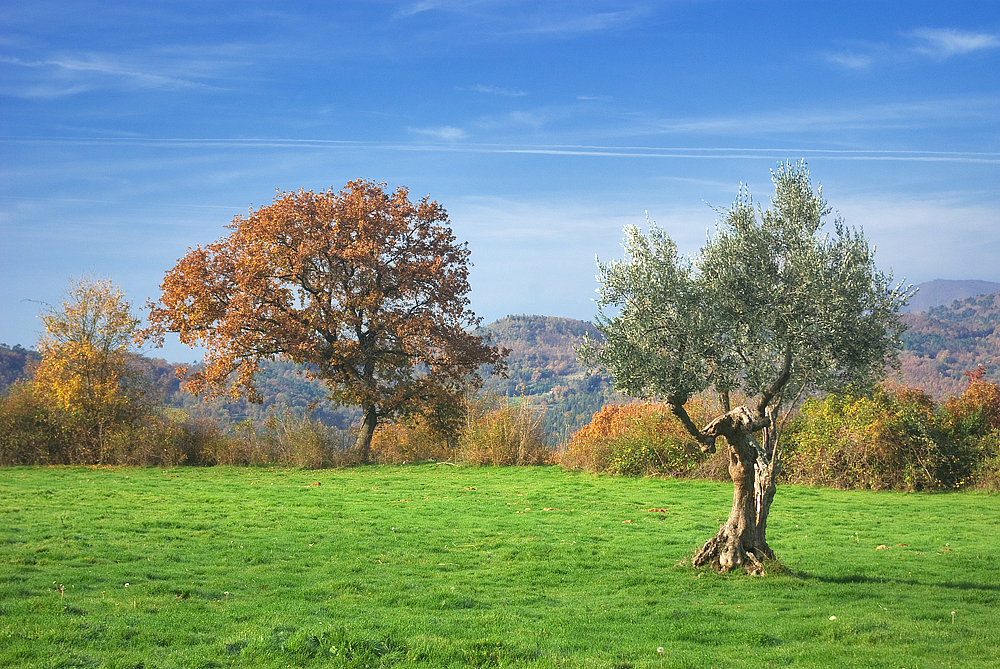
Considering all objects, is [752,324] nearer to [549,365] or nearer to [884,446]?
[884,446]

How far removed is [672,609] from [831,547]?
18.8ft

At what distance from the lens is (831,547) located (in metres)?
14.0

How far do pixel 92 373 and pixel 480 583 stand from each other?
937 inches

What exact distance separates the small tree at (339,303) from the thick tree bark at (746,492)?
18.7 m

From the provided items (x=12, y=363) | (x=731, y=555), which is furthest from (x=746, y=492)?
(x=12, y=363)

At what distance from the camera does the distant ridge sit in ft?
354

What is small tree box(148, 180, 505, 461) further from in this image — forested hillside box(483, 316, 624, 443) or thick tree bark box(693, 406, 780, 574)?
forested hillside box(483, 316, 624, 443)

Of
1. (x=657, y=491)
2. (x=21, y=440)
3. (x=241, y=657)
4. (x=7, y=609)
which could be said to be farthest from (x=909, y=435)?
(x=21, y=440)

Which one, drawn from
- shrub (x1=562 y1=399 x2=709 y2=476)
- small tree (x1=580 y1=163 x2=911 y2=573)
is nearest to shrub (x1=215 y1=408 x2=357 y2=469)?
shrub (x1=562 y1=399 x2=709 y2=476)

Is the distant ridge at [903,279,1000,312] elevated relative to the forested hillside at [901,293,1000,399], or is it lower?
elevated

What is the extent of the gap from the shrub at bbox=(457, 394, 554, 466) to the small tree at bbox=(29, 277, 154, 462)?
12.7 metres

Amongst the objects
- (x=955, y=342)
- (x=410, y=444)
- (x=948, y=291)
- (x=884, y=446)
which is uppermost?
(x=948, y=291)

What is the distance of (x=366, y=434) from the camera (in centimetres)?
3131

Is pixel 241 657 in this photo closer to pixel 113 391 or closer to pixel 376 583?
pixel 376 583
